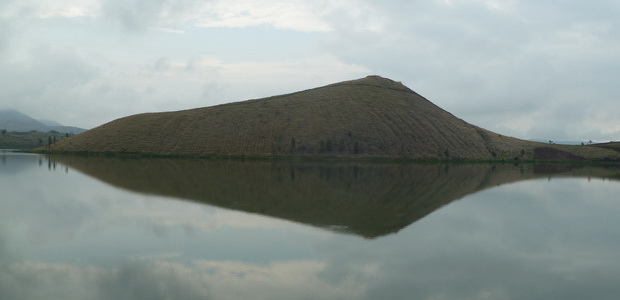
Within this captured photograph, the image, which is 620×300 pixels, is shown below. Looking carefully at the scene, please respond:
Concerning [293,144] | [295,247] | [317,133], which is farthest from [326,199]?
[317,133]

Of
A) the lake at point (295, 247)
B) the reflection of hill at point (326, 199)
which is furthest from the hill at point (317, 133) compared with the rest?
the lake at point (295, 247)

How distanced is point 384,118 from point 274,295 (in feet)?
496

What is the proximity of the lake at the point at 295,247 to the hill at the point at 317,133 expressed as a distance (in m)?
99.5

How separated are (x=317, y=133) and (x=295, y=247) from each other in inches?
4958

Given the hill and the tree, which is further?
the hill

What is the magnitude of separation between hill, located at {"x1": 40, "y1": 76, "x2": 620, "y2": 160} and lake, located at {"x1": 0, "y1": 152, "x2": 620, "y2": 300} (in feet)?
327

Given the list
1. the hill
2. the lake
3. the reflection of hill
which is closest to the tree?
the hill

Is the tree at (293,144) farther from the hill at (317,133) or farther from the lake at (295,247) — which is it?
the lake at (295,247)

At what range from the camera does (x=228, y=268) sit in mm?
19734

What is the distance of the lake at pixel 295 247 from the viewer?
58.0 feet

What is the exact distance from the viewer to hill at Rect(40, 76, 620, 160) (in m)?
142

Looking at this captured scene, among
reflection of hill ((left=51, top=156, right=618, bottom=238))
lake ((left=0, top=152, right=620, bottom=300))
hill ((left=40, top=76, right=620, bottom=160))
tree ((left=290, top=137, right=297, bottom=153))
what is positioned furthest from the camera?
hill ((left=40, top=76, right=620, bottom=160))

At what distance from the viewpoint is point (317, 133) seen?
489 ft

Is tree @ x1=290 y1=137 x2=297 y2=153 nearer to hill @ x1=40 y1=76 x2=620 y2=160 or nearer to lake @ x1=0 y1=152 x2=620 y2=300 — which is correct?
hill @ x1=40 y1=76 x2=620 y2=160
